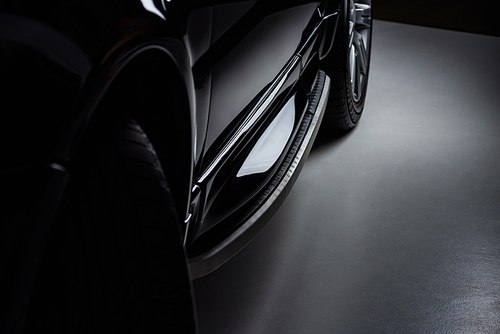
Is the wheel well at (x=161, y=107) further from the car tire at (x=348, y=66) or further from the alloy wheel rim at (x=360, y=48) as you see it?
the alloy wheel rim at (x=360, y=48)

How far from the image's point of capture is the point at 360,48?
2484 millimetres

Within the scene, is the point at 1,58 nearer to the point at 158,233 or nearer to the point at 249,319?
the point at 158,233

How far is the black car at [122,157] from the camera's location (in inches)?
24.4

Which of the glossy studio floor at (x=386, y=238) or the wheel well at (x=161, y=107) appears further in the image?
the glossy studio floor at (x=386, y=238)

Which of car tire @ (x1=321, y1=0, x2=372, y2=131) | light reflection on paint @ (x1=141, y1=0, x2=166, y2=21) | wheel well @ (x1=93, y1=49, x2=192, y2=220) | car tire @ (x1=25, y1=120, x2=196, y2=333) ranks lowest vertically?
car tire @ (x1=25, y1=120, x2=196, y2=333)

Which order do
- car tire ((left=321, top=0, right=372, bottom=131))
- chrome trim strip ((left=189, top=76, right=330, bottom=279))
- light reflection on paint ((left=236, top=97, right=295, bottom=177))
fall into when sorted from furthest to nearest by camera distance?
car tire ((left=321, top=0, right=372, bottom=131)) → light reflection on paint ((left=236, top=97, right=295, bottom=177)) → chrome trim strip ((left=189, top=76, right=330, bottom=279))

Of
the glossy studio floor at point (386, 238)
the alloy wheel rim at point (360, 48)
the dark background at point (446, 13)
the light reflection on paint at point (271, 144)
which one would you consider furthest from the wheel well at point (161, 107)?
the dark background at point (446, 13)

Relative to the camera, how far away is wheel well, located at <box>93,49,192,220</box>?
0.81m

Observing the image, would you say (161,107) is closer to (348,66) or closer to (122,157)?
(122,157)

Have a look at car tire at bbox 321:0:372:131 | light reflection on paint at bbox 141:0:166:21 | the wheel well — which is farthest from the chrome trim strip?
car tire at bbox 321:0:372:131

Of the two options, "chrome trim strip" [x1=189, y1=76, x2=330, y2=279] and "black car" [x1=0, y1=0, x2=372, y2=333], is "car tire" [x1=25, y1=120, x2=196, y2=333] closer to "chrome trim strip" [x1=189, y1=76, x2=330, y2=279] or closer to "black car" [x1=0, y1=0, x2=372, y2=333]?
"black car" [x1=0, y1=0, x2=372, y2=333]

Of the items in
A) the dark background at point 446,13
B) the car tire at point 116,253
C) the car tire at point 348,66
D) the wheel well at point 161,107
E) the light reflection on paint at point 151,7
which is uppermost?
the dark background at point 446,13

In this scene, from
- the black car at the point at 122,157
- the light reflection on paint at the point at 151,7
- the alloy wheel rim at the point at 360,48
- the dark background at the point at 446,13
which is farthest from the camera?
the dark background at the point at 446,13

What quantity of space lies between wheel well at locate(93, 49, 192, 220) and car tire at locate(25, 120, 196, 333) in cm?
5
